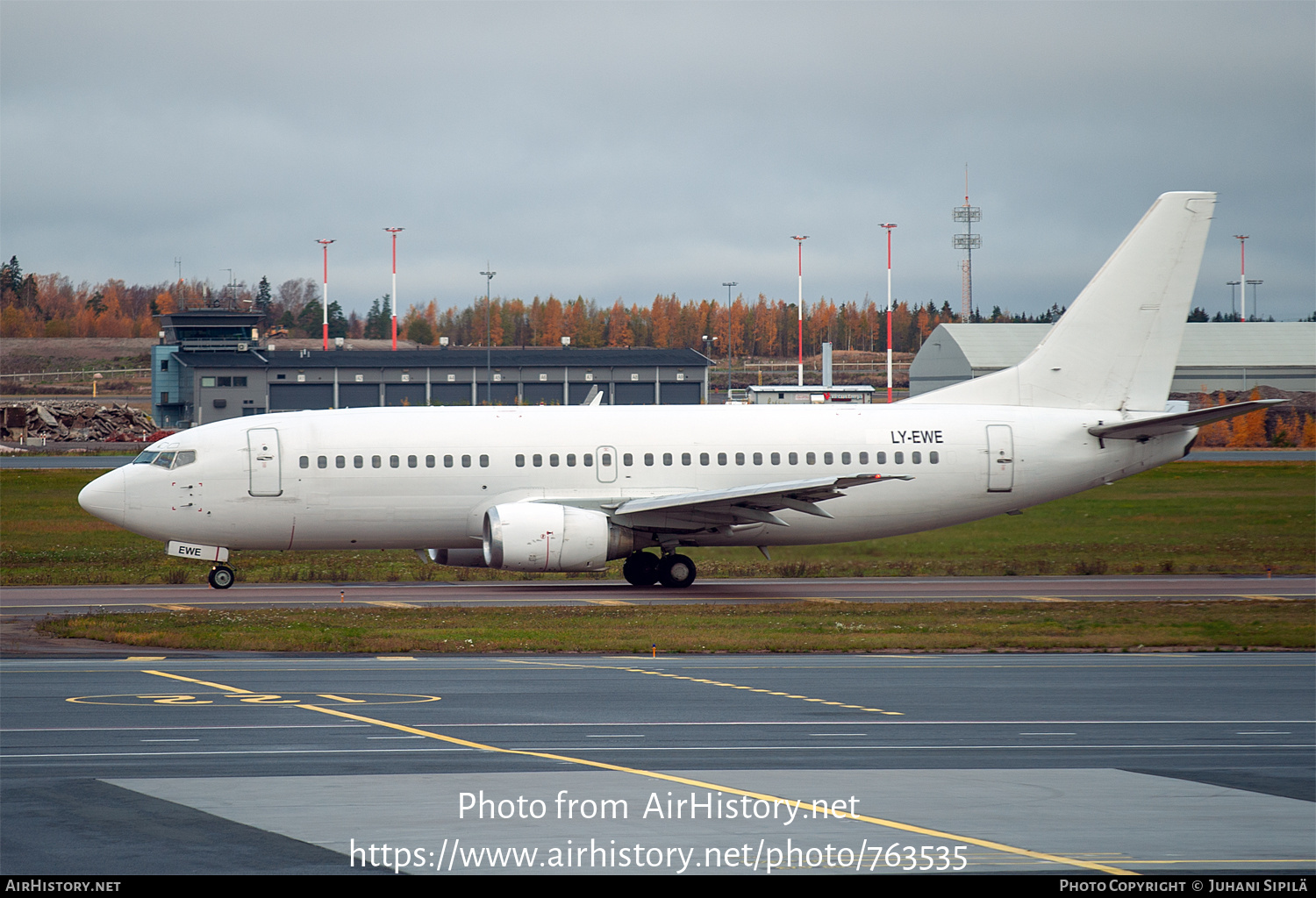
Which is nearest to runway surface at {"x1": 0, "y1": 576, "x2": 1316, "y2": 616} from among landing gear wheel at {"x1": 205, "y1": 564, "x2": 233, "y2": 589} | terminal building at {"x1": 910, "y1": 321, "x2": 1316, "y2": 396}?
landing gear wheel at {"x1": 205, "y1": 564, "x2": 233, "y2": 589}

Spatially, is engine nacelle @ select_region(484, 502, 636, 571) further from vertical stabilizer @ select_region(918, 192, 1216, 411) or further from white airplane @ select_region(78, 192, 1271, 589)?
vertical stabilizer @ select_region(918, 192, 1216, 411)

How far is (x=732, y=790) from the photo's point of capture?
12.6 meters

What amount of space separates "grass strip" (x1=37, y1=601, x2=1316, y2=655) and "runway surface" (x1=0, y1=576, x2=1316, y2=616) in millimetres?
1481

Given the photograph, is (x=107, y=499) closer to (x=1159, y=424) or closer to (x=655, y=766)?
(x=655, y=766)

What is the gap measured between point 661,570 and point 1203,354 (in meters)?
75.1

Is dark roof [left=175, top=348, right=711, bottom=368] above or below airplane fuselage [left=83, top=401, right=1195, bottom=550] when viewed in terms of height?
above

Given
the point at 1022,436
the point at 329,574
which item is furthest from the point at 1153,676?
the point at 329,574

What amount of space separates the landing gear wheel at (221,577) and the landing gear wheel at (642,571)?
9.77 m

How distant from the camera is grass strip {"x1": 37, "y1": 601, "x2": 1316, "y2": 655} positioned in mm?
23312

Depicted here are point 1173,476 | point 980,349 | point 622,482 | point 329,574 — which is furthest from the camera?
point 980,349

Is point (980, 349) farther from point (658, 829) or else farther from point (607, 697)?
point (658, 829)

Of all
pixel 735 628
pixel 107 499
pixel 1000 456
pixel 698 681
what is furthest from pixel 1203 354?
pixel 698 681

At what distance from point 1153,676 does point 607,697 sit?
27.8 ft
